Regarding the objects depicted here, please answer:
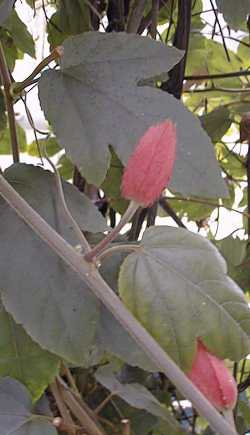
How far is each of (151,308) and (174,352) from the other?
0.10 feet

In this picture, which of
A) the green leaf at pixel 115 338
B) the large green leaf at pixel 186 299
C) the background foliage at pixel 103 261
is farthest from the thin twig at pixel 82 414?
the large green leaf at pixel 186 299

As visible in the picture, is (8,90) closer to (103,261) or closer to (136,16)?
(103,261)

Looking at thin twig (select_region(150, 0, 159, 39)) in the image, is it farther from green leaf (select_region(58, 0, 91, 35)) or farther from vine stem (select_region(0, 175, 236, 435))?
vine stem (select_region(0, 175, 236, 435))

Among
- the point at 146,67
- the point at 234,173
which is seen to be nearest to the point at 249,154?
the point at 234,173

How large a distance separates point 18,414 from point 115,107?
0.78 ft

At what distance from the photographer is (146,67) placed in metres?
0.58

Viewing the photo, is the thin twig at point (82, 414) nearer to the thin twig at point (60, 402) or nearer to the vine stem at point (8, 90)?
the thin twig at point (60, 402)

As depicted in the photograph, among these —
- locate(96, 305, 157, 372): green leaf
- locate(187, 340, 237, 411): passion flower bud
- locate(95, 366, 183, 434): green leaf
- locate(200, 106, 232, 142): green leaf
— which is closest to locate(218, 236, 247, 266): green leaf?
locate(200, 106, 232, 142): green leaf

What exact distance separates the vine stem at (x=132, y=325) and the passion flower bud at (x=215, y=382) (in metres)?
0.03

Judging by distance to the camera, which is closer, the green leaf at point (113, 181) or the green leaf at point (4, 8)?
the green leaf at point (4, 8)

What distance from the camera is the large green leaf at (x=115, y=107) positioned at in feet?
1.83

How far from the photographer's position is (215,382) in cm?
43

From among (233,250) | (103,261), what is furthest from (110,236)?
Result: (233,250)

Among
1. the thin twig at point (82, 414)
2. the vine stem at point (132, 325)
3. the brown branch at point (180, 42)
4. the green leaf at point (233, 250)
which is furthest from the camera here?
the green leaf at point (233, 250)
